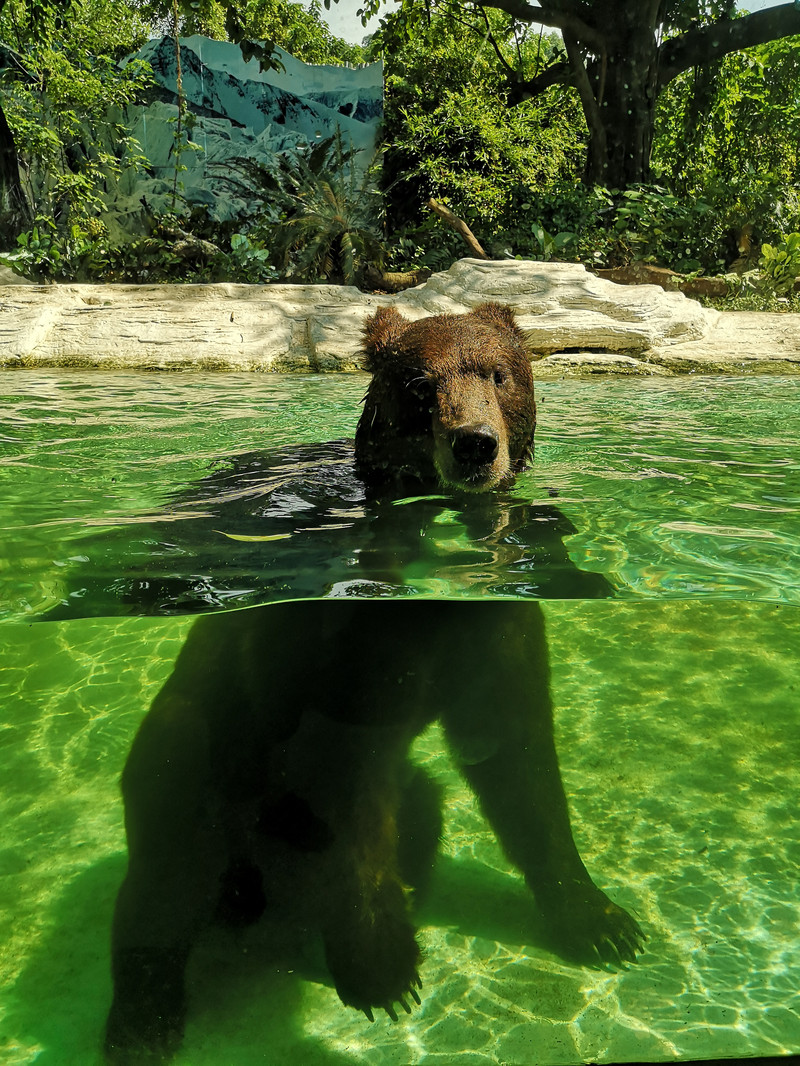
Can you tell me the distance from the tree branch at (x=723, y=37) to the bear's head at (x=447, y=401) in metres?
17.1

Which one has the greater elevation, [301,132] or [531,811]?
[301,132]

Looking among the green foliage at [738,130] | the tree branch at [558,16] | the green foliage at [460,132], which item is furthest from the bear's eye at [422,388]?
the tree branch at [558,16]

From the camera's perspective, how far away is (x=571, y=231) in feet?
55.1

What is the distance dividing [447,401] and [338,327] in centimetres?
796

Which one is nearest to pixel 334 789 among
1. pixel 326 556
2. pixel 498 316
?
pixel 326 556

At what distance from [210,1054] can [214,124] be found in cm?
2236

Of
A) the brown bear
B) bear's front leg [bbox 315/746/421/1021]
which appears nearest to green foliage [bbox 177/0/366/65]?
the brown bear

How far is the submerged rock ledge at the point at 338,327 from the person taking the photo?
1023 cm

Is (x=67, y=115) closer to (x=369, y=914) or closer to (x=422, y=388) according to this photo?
(x=422, y=388)

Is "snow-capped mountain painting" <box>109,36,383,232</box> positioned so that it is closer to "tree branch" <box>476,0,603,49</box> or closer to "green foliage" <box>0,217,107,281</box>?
"green foliage" <box>0,217,107,281</box>

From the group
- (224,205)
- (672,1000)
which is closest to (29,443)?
(672,1000)

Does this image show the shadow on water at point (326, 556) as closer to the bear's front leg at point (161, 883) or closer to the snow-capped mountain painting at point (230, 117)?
the bear's front leg at point (161, 883)

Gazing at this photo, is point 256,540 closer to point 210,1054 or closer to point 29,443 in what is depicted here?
point 210,1054

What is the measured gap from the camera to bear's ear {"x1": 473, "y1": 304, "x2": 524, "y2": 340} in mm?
4105
